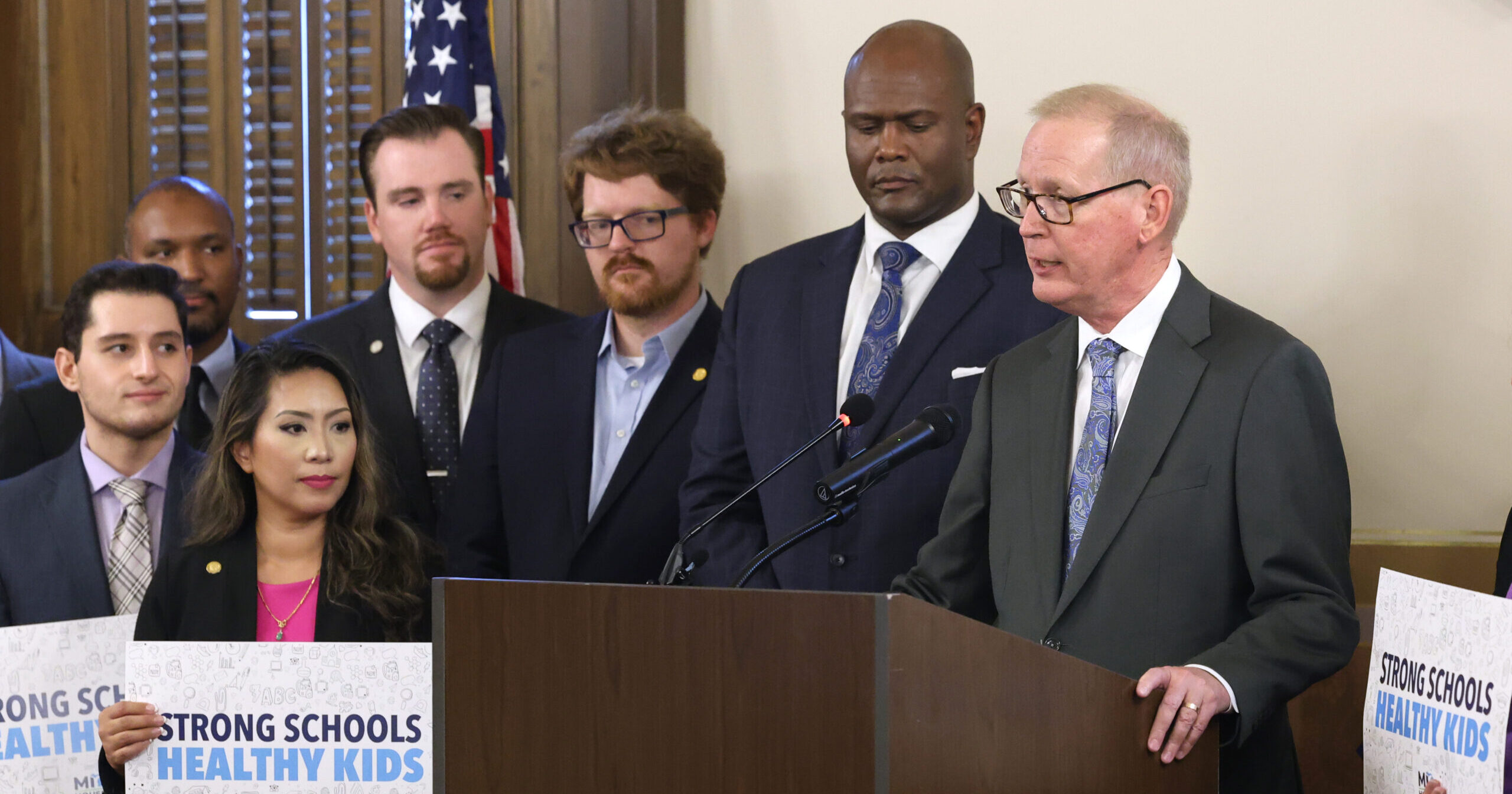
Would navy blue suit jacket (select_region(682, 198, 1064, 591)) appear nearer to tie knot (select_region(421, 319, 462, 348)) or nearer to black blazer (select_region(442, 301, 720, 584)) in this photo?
black blazer (select_region(442, 301, 720, 584))

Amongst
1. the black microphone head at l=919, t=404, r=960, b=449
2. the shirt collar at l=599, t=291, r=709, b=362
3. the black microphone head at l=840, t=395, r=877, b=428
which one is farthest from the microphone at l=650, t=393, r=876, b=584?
the shirt collar at l=599, t=291, r=709, b=362

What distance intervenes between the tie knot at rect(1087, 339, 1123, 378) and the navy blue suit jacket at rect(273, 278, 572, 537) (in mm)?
1647

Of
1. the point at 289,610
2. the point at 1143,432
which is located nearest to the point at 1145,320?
the point at 1143,432

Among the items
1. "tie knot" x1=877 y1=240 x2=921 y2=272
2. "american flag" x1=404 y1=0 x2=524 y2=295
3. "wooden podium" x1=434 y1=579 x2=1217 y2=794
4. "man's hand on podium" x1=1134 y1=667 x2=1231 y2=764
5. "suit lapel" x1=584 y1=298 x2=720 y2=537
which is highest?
"american flag" x1=404 y1=0 x2=524 y2=295

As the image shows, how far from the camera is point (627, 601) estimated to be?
1540mm

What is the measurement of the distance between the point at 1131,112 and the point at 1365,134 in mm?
1519

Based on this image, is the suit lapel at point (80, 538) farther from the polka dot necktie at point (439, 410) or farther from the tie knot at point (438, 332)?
the tie knot at point (438, 332)

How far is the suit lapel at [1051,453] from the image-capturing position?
2.20m

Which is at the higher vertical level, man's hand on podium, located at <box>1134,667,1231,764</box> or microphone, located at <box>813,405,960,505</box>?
microphone, located at <box>813,405,960,505</box>

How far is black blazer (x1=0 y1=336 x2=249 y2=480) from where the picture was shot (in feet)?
11.3

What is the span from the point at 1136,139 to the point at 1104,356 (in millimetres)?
350

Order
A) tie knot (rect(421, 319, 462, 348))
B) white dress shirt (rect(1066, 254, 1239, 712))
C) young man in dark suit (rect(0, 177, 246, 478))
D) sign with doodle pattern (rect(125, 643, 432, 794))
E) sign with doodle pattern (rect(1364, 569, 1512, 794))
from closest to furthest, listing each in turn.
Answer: sign with doodle pattern (rect(1364, 569, 1512, 794)), white dress shirt (rect(1066, 254, 1239, 712)), sign with doodle pattern (rect(125, 643, 432, 794)), tie knot (rect(421, 319, 462, 348)), young man in dark suit (rect(0, 177, 246, 478))

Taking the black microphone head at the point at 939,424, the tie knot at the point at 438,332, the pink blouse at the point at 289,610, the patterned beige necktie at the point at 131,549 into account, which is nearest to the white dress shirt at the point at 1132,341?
the black microphone head at the point at 939,424

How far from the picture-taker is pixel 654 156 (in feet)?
10.9
